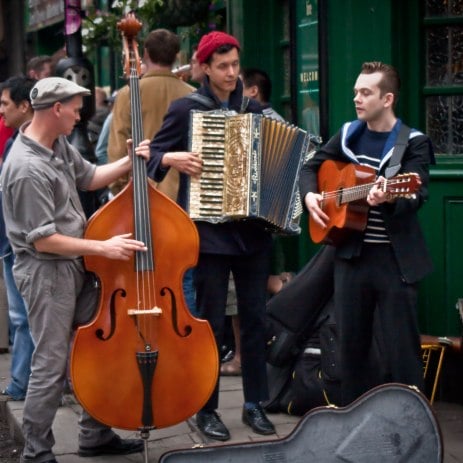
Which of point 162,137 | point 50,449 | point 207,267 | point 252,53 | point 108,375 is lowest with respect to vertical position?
point 50,449

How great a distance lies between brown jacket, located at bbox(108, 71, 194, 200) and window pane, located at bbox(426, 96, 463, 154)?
146 centimetres

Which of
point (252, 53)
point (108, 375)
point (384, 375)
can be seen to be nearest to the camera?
point (108, 375)

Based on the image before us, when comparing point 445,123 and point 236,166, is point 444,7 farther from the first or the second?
point 236,166

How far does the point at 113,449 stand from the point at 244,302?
3.12 feet

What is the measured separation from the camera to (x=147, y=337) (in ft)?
18.0

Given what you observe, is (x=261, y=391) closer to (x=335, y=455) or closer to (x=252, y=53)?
(x=335, y=455)

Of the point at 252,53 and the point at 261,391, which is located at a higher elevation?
the point at 252,53

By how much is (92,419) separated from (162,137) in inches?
54.8

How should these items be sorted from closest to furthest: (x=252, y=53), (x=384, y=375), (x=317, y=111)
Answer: (x=384, y=375) < (x=317, y=111) < (x=252, y=53)

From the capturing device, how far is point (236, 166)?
592 centimetres

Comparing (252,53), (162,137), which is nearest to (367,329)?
(162,137)

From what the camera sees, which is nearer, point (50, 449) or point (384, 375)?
point (50, 449)

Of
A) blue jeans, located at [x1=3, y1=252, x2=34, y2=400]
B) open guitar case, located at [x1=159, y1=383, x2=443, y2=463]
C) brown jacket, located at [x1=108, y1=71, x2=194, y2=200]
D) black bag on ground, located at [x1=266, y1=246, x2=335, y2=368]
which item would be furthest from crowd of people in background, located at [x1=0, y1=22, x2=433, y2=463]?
brown jacket, located at [x1=108, y1=71, x2=194, y2=200]

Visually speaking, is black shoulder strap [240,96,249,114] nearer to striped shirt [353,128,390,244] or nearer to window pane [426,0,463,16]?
striped shirt [353,128,390,244]
